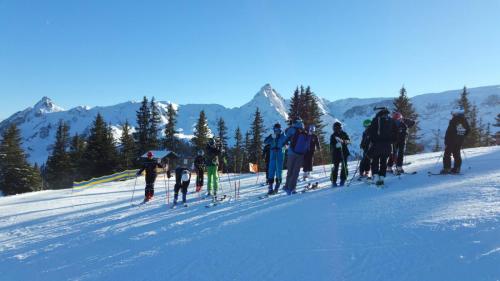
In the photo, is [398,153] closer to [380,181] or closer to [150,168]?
[380,181]

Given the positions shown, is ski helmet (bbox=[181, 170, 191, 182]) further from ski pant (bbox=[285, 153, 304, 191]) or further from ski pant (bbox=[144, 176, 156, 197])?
ski pant (bbox=[285, 153, 304, 191])

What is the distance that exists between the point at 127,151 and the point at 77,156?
851cm

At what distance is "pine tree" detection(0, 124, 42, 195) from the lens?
133 ft

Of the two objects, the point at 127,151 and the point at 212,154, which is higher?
the point at 127,151

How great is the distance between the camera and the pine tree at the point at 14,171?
40.5m

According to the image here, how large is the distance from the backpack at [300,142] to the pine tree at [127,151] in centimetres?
3898

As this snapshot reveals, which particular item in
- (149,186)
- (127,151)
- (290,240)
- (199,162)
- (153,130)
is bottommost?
(290,240)

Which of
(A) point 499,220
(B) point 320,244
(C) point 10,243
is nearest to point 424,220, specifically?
(A) point 499,220

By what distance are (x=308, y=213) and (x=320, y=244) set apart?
1.98 metres

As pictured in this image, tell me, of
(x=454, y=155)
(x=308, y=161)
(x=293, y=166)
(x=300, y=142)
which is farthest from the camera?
(x=308, y=161)

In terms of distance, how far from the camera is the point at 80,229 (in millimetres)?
8273

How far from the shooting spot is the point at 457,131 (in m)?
10.5

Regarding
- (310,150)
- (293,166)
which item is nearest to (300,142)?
(293,166)

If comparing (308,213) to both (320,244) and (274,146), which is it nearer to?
(320,244)
